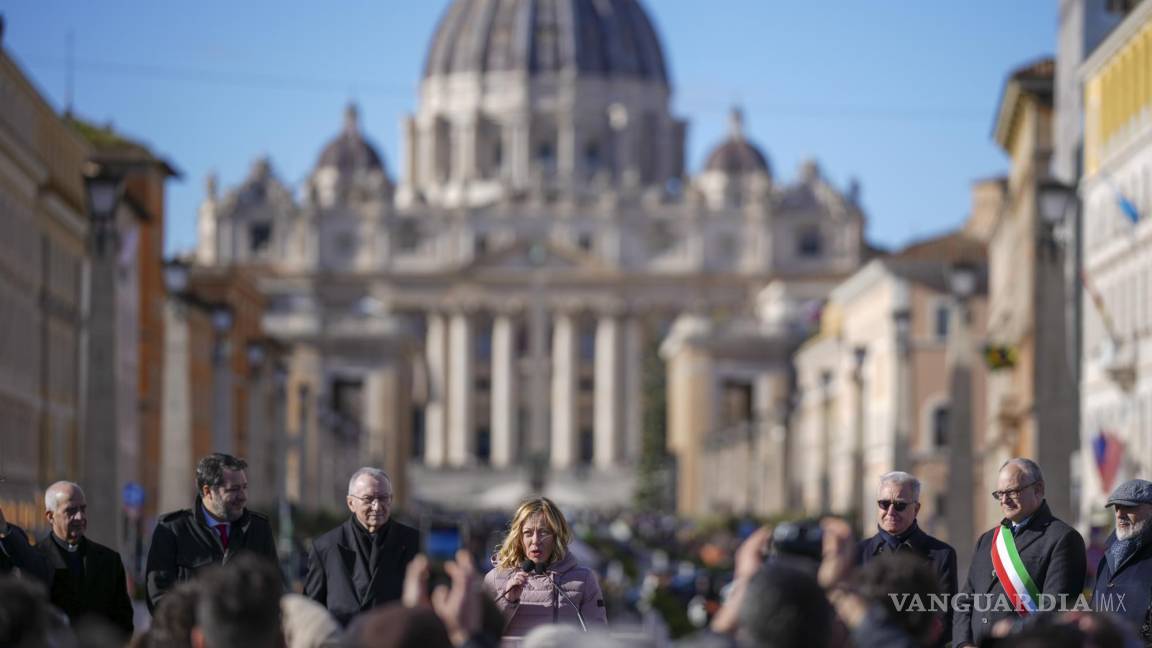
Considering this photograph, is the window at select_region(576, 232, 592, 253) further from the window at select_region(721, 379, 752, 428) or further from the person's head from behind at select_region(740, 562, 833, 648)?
the person's head from behind at select_region(740, 562, 833, 648)

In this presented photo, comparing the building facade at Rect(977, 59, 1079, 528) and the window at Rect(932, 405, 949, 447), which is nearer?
the building facade at Rect(977, 59, 1079, 528)

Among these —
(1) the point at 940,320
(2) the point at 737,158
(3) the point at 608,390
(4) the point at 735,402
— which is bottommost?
(4) the point at 735,402

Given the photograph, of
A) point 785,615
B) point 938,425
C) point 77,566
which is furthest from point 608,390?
point 785,615

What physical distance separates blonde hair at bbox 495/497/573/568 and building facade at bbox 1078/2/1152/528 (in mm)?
26641

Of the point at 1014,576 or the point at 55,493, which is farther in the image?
the point at 55,493

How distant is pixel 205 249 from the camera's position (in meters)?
180

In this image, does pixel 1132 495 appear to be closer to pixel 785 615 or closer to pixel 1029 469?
pixel 1029 469

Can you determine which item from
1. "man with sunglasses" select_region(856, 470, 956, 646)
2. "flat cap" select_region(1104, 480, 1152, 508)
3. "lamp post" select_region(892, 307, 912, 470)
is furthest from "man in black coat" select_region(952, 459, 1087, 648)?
"lamp post" select_region(892, 307, 912, 470)

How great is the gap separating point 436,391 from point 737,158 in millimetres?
27083

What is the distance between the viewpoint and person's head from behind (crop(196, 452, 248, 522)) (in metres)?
12.7

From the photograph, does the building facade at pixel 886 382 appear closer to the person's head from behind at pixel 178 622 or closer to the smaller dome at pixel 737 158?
the person's head from behind at pixel 178 622

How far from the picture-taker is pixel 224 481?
1269 cm

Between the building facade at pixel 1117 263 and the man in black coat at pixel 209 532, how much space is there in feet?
87.6

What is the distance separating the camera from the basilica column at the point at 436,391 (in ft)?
564
